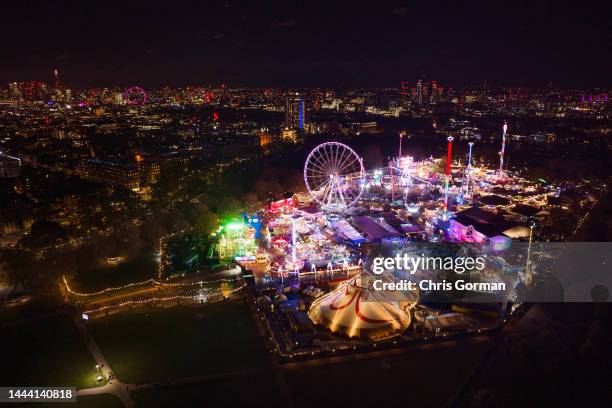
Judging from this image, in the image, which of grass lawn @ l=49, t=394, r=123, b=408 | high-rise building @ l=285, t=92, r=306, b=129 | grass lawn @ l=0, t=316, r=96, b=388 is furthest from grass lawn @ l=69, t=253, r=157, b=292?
high-rise building @ l=285, t=92, r=306, b=129

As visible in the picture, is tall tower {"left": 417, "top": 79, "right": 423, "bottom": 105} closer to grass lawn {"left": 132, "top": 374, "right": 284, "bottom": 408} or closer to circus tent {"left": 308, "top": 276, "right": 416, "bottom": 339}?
circus tent {"left": 308, "top": 276, "right": 416, "bottom": 339}

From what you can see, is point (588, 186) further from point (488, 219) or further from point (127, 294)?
point (127, 294)

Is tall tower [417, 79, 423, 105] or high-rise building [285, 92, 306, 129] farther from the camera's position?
tall tower [417, 79, 423, 105]

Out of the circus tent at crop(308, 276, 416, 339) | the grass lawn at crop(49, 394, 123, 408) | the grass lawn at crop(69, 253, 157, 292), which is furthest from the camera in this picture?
the grass lawn at crop(69, 253, 157, 292)

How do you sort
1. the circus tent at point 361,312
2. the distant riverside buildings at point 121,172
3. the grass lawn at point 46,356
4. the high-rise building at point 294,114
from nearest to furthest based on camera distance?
the grass lawn at point 46,356
the circus tent at point 361,312
the distant riverside buildings at point 121,172
the high-rise building at point 294,114

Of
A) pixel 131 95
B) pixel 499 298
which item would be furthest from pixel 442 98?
pixel 499 298

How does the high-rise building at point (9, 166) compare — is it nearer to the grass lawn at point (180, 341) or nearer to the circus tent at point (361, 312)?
the grass lawn at point (180, 341)

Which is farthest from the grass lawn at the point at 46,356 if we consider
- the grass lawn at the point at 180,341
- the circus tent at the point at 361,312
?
the circus tent at the point at 361,312
